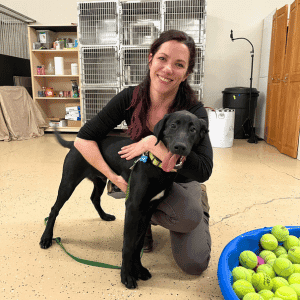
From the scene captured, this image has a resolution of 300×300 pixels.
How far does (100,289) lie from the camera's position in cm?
111

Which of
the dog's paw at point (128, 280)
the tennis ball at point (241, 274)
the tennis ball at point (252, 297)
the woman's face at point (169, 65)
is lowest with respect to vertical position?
the dog's paw at point (128, 280)

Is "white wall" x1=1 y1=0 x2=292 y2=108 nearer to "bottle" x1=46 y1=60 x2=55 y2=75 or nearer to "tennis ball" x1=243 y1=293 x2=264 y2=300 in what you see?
"bottle" x1=46 y1=60 x2=55 y2=75

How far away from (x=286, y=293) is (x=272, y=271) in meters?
0.14

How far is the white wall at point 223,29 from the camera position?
14.9 feet

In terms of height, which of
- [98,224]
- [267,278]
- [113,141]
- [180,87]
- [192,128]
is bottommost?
[98,224]

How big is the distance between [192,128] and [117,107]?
45 cm

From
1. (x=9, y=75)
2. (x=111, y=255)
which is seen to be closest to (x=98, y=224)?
(x=111, y=255)

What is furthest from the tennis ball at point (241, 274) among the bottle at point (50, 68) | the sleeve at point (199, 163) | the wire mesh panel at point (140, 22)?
the bottle at point (50, 68)

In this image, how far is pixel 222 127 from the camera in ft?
12.6

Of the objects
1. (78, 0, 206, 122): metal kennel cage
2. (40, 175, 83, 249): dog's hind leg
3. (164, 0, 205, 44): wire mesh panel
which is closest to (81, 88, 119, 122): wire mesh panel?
(78, 0, 206, 122): metal kennel cage

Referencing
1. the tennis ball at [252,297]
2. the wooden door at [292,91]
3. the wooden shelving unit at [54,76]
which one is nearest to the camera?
the tennis ball at [252,297]

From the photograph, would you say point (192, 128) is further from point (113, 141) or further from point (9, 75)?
point (9, 75)

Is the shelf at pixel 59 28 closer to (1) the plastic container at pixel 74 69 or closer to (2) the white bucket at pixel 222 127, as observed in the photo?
(1) the plastic container at pixel 74 69

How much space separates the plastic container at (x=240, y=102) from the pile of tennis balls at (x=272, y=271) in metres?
3.35
